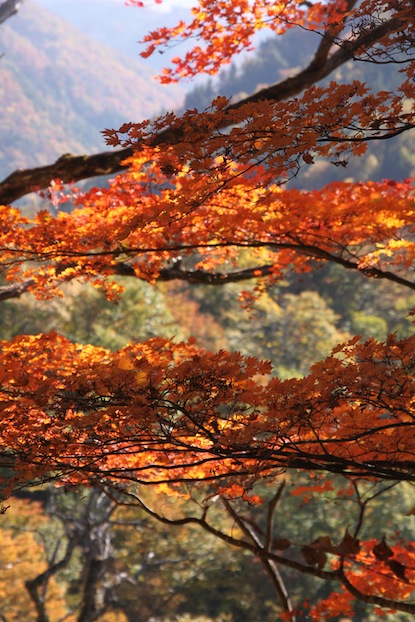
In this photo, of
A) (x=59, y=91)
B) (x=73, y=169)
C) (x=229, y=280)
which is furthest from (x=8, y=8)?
(x=59, y=91)

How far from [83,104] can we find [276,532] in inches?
4577

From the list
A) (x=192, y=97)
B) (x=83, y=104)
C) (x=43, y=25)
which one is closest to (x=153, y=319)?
(x=192, y=97)

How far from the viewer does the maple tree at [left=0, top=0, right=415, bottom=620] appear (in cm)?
237

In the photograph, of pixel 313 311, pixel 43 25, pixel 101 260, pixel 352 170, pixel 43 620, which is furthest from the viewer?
pixel 43 25

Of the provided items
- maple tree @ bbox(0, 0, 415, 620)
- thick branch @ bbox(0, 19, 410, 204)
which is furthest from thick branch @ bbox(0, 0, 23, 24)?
thick branch @ bbox(0, 19, 410, 204)

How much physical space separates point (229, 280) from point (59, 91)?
408 ft

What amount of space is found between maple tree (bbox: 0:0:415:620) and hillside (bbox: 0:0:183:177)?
309 ft

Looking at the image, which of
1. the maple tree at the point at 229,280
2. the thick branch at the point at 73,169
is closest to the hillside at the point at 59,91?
the thick branch at the point at 73,169

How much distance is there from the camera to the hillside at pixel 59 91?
97375 mm

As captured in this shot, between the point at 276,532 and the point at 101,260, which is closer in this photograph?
the point at 101,260

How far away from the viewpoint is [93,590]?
9.36 meters

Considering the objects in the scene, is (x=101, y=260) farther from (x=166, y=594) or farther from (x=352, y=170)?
(x=352, y=170)

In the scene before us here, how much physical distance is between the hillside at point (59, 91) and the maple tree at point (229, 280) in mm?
94236

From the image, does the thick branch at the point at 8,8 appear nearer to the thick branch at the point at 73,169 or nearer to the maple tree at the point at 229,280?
the maple tree at the point at 229,280
